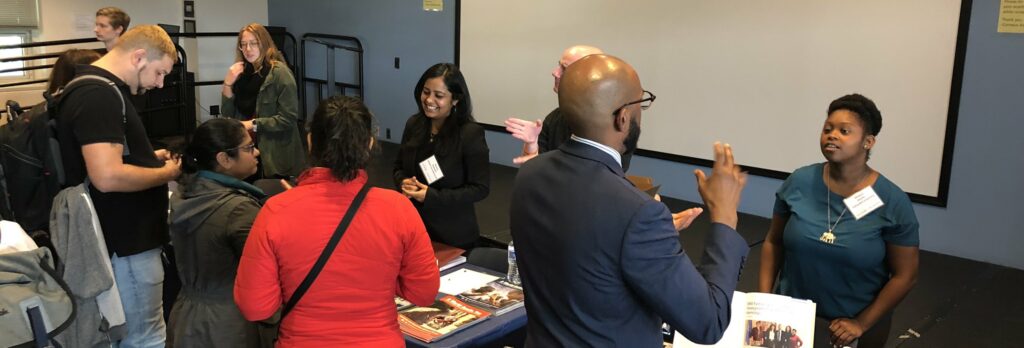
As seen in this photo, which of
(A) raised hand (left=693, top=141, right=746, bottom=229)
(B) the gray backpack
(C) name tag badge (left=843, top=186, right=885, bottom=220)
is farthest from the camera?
(C) name tag badge (left=843, top=186, right=885, bottom=220)

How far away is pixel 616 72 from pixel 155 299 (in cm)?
216

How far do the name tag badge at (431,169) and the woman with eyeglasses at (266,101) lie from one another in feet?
5.61

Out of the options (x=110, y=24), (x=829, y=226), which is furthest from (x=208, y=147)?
(x=110, y=24)

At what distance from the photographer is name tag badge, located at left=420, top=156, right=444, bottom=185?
3.06m

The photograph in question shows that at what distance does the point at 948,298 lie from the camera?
4.12m

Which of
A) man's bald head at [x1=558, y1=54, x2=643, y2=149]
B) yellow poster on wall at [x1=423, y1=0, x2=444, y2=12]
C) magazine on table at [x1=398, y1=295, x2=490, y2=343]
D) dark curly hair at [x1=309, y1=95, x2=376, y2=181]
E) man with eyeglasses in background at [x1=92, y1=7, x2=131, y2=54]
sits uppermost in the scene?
yellow poster on wall at [x1=423, y1=0, x2=444, y2=12]

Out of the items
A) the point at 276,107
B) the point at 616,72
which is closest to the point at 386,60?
the point at 276,107

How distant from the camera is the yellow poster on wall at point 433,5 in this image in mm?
7486

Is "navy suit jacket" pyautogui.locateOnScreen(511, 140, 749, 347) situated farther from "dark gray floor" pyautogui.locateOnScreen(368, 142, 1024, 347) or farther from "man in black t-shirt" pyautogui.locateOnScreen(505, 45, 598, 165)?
"dark gray floor" pyautogui.locateOnScreen(368, 142, 1024, 347)

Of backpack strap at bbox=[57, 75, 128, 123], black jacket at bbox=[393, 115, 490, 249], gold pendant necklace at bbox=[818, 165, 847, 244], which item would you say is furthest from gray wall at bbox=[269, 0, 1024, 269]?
backpack strap at bbox=[57, 75, 128, 123]

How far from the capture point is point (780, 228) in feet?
8.09

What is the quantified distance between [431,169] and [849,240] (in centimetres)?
156

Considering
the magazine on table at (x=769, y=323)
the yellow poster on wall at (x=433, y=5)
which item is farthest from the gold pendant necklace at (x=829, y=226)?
the yellow poster on wall at (x=433, y=5)

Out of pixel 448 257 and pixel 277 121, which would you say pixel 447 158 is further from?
pixel 277 121
